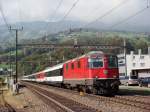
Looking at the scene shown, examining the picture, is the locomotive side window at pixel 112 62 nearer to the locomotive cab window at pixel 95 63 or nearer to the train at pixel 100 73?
the train at pixel 100 73

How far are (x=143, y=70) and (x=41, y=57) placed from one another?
70661mm

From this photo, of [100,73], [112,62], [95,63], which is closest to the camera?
[100,73]

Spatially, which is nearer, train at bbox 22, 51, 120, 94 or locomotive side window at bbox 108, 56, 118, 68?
train at bbox 22, 51, 120, 94

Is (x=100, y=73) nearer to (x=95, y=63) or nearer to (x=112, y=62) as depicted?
(x=95, y=63)

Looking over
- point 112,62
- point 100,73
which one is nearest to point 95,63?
point 100,73

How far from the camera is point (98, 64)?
107 feet

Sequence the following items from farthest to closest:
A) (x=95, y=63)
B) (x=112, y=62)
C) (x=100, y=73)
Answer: (x=95, y=63)
(x=112, y=62)
(x=100, y=73)

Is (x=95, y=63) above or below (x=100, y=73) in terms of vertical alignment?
above

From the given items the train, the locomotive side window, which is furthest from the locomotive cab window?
the locomotive side window

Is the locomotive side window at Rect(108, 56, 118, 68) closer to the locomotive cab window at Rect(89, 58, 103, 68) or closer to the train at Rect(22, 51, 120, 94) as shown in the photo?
the train at Rect(22, 51, 120, 94)

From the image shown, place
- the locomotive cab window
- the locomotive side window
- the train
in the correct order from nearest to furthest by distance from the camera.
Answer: the train < the locomotive side window < the locomotive cab window

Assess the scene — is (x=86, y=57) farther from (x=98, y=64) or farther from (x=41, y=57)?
(x=41, y=57)

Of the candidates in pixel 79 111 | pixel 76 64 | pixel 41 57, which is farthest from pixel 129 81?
pixel 41 57

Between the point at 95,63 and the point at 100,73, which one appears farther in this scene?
the point at 95,63
